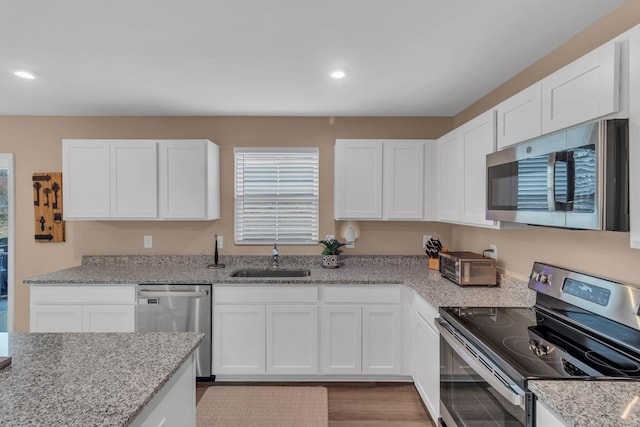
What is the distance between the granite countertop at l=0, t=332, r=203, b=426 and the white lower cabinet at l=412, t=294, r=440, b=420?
145 centimetres

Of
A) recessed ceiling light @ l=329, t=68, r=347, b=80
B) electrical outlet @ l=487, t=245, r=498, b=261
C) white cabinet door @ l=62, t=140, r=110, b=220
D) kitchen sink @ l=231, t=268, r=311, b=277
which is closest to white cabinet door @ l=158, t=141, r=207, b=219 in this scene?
white cabinet door @ l=62, t=140, r=110, b=220

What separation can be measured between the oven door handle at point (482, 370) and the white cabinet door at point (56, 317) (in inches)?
110

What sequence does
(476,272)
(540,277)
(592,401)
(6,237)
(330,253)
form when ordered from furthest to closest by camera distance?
(6,237)
(330,253)
(476,272)
(540,277)
(592,401)

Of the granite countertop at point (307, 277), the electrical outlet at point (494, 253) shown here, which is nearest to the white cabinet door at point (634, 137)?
the granite countertop at point (307, 277)

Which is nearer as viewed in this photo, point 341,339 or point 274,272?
point 341,339

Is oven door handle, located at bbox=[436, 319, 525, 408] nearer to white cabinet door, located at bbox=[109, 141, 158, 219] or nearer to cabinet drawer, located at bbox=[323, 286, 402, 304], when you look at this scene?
cabinet drawer, located at bbox=[323, 286, 402, 304]

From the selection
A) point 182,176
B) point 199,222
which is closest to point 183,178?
point 182,176

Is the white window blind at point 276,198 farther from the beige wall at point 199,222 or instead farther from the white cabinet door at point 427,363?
the white cabinet door at point 427,363

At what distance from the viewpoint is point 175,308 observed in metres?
2.70

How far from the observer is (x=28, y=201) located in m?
3.32

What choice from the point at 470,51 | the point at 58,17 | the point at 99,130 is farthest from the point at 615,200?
the point at 99,130

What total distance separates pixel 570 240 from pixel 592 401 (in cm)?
111

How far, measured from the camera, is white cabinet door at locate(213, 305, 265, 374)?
2.71 meters

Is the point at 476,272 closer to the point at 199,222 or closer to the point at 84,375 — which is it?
the point at 84,375
